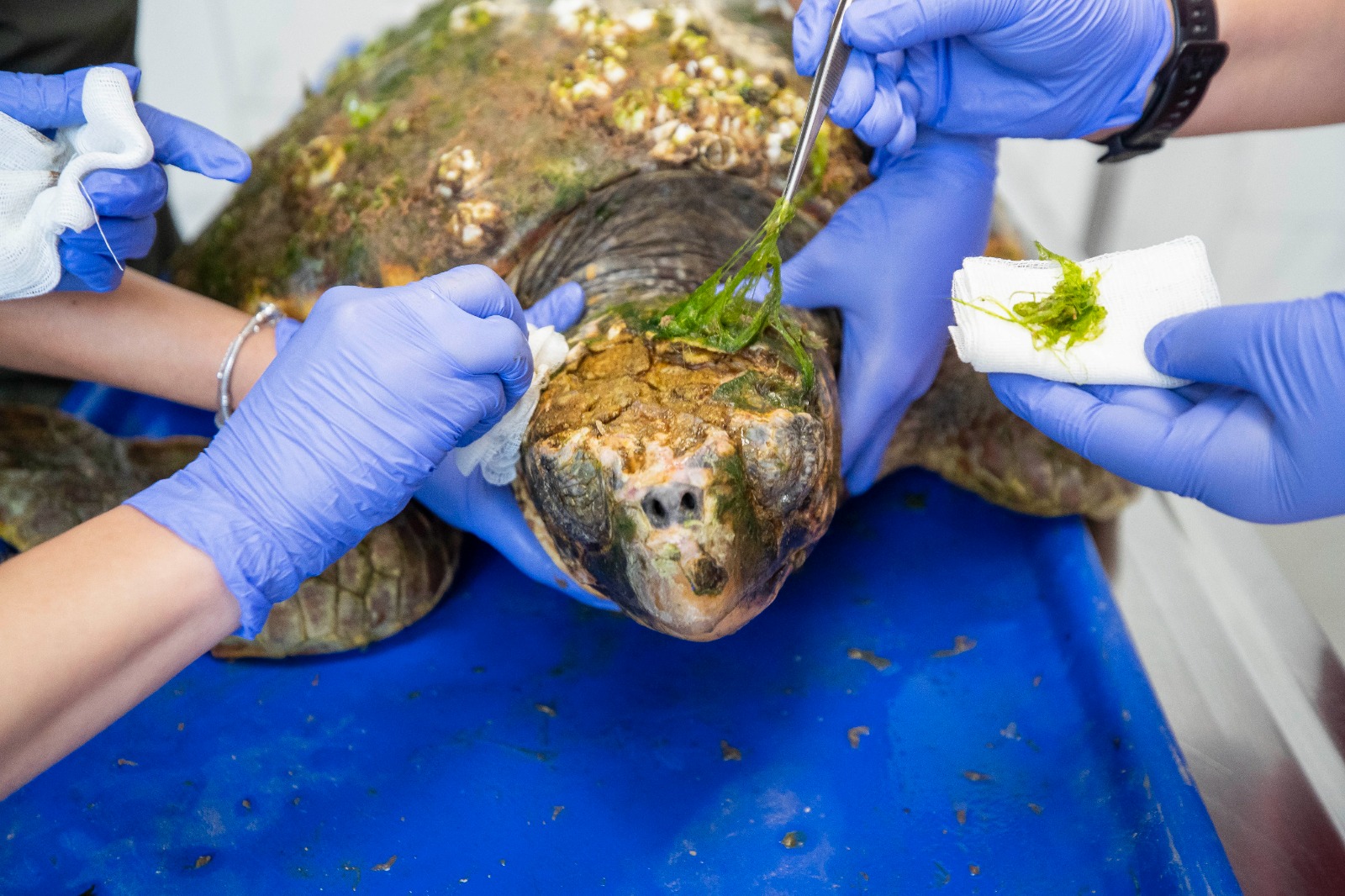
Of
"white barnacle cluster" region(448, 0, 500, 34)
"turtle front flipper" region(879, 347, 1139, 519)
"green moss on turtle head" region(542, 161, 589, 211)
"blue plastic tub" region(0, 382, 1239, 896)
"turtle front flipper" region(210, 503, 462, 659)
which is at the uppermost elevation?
"white barnacle cluster" region(448, 0, 500, 34)

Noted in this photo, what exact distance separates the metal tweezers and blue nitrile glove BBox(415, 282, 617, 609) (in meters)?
0.34

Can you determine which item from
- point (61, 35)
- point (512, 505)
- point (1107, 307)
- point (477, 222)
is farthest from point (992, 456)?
point (61, 35)

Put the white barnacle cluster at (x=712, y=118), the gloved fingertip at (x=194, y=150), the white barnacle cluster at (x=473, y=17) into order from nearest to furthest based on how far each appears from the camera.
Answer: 1. the gloved fingertip at (x=194, y=150)
2. the white barnacle cluster at (x=712, y=118)
3. the white barnacle cluster at (x=473, y=17)

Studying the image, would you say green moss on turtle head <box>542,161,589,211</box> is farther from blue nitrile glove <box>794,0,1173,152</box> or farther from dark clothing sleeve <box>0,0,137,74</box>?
dark clothing sleeve <box>0,0,137,74</box>

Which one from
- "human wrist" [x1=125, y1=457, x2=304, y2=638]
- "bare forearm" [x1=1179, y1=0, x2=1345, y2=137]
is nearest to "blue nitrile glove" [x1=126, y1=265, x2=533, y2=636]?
"human wrist" [x1=125, y1=457, x2=304, y2=638]

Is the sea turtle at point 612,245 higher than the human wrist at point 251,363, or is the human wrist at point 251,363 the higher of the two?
the sea turtle at point 612,245

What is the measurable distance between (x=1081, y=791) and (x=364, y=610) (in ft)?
3.50

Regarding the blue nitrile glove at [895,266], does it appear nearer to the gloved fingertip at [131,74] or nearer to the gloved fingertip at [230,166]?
the gloved fingertip at [230,166]

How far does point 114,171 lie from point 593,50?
30.5 inches

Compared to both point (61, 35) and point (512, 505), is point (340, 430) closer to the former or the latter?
point (512, 505)

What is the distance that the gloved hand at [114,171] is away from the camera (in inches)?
45.9

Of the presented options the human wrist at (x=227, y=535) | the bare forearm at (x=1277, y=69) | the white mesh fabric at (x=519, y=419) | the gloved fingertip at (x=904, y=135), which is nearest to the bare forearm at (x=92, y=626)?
the human wrist at (x=227, y=535)

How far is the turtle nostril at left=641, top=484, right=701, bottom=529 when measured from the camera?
955 millimetres

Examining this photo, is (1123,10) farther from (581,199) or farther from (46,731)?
(46,731)
